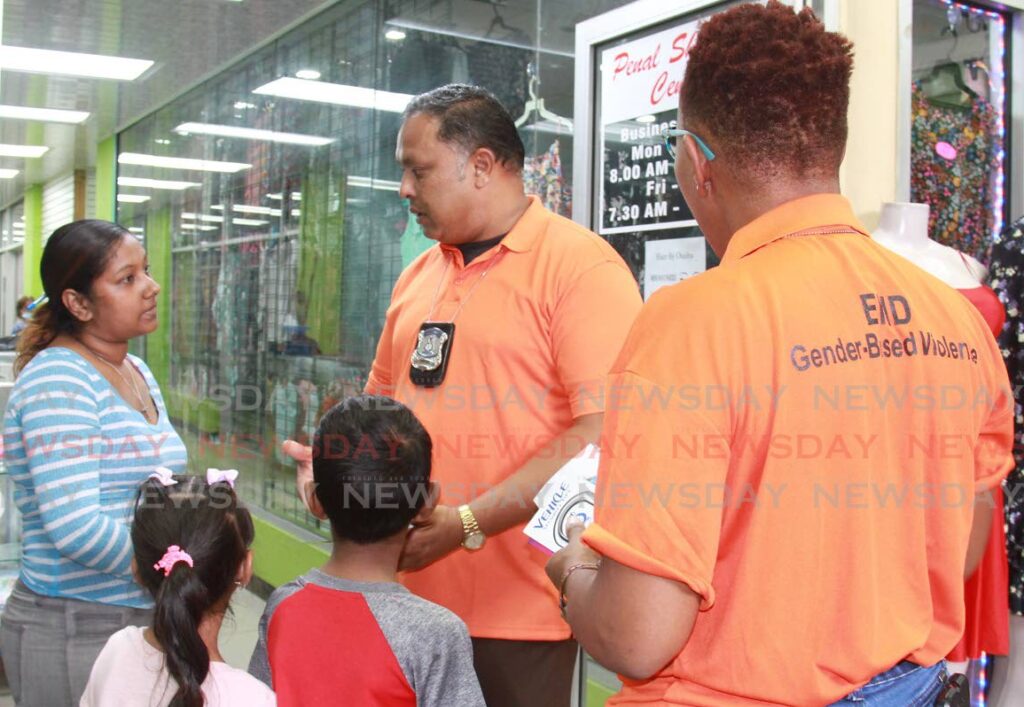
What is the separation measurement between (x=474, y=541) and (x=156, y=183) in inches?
274

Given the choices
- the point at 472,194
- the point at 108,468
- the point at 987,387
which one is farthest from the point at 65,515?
the point at 987,387

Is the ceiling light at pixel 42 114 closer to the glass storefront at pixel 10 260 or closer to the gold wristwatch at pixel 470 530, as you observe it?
the glass storefront at pixel 10 260

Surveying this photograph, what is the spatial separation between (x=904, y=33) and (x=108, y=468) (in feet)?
6.64

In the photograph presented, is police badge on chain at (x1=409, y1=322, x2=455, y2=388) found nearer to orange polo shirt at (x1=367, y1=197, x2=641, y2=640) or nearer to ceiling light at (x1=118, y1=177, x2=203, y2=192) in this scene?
orange polo shirt at (x1=367, y1=197, x2=641, y2=640)

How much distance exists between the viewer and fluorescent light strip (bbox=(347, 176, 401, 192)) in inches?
168

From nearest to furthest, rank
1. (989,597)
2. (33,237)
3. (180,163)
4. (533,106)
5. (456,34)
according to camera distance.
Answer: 1. (989,597)
2. (533,106)
3. (456,34)
4. (180,163)
5. (33,237)

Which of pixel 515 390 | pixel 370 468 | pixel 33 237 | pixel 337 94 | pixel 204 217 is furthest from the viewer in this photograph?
pixel 33 237

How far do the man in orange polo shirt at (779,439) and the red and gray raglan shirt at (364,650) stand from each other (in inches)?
17.8

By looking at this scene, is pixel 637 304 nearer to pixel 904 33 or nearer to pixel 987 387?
pixel 987 387

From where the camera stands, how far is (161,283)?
25.8 feet

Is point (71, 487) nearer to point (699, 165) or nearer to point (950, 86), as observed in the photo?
point (699, 165)

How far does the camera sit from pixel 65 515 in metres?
1.73

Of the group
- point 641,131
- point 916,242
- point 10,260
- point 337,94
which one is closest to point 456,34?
point 337,94

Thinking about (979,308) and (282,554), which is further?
(282,554)
